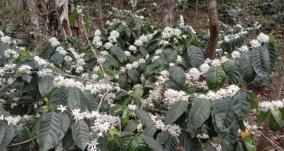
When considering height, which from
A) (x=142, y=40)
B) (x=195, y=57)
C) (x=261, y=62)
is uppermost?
(x=261, y=62)

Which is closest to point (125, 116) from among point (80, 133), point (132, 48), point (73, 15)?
point (80, 133)

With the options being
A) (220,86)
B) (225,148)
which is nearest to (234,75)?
(220,86)

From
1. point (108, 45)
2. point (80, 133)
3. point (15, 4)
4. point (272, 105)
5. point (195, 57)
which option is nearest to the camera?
point (80, 133)

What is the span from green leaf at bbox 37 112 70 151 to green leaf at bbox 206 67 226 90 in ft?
2.48

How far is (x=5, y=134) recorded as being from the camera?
171cm

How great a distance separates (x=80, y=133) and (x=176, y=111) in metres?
0.46

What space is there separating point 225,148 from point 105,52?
4.60 feet

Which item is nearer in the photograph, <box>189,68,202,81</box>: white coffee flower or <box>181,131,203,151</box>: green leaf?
<box>181,131,203,151</box>: green leaf

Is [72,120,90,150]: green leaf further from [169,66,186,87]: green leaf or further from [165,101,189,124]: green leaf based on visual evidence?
[169,66,186,87]: green leaf

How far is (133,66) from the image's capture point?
2771mm

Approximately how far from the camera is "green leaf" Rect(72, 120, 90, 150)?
155 centimetres

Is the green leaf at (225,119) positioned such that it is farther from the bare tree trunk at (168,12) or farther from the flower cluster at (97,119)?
the bare tree trunk at (168,12)

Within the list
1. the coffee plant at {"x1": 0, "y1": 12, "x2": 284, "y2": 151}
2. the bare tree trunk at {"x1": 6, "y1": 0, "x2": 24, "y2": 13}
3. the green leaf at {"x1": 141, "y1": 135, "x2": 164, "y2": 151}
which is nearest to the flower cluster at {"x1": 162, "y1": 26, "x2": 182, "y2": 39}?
the coffee plant at {"x1": 0, "y1": 12, "x2": 284, "y2": 151}

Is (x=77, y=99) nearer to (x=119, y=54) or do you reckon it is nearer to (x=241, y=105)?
(x=241, y=105)
